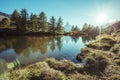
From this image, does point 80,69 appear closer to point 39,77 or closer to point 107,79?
point 107,79

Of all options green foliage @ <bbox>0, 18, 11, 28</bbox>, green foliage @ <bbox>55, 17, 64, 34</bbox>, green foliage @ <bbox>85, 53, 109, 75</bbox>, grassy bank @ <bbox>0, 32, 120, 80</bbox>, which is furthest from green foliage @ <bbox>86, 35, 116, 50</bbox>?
green foliage @ <bbox>55, 17, 64, 34</bbox>

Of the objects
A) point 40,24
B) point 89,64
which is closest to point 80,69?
point 89,64

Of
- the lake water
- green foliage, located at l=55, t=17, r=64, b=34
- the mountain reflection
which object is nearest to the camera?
the lake water

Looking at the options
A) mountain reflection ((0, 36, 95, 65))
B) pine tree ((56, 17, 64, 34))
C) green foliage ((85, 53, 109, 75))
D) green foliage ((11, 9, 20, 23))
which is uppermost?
green foliage ((11, 9, 20, 23))

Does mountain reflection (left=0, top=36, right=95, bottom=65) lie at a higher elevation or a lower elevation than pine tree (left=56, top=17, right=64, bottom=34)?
lower

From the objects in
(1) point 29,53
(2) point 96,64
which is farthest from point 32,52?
(2) point 96,64

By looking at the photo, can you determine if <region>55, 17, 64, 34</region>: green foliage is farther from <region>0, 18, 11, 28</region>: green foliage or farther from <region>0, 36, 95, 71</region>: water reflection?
<region>0, 36, 95, 71</region>: water reflection

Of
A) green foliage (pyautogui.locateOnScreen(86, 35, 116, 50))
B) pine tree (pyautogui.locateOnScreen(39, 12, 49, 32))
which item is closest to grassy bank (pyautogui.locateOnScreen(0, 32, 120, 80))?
green foliage (pyautogui.locateOnScreen(86, 35, 116, 50))

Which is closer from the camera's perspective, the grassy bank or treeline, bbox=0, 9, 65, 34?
the grassy bank

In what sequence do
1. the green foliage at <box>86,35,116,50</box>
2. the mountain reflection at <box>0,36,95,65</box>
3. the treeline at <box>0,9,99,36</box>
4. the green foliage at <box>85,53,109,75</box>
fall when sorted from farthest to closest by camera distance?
the treeline at <box>0,9,99,36</box> → the green foliage at <box>86,35,116,50</box> → the mountain reflection at <box>0,36,95,65</box> → the green foliage at <box>85,53,109,75</box>

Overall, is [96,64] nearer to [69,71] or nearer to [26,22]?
[69,71]

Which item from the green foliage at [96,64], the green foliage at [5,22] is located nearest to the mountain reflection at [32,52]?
the green foliage at [96,64]

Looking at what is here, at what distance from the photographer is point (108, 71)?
37.9ft

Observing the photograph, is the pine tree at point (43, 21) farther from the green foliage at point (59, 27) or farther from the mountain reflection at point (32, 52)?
the mountain reflection at point (32, 52)
